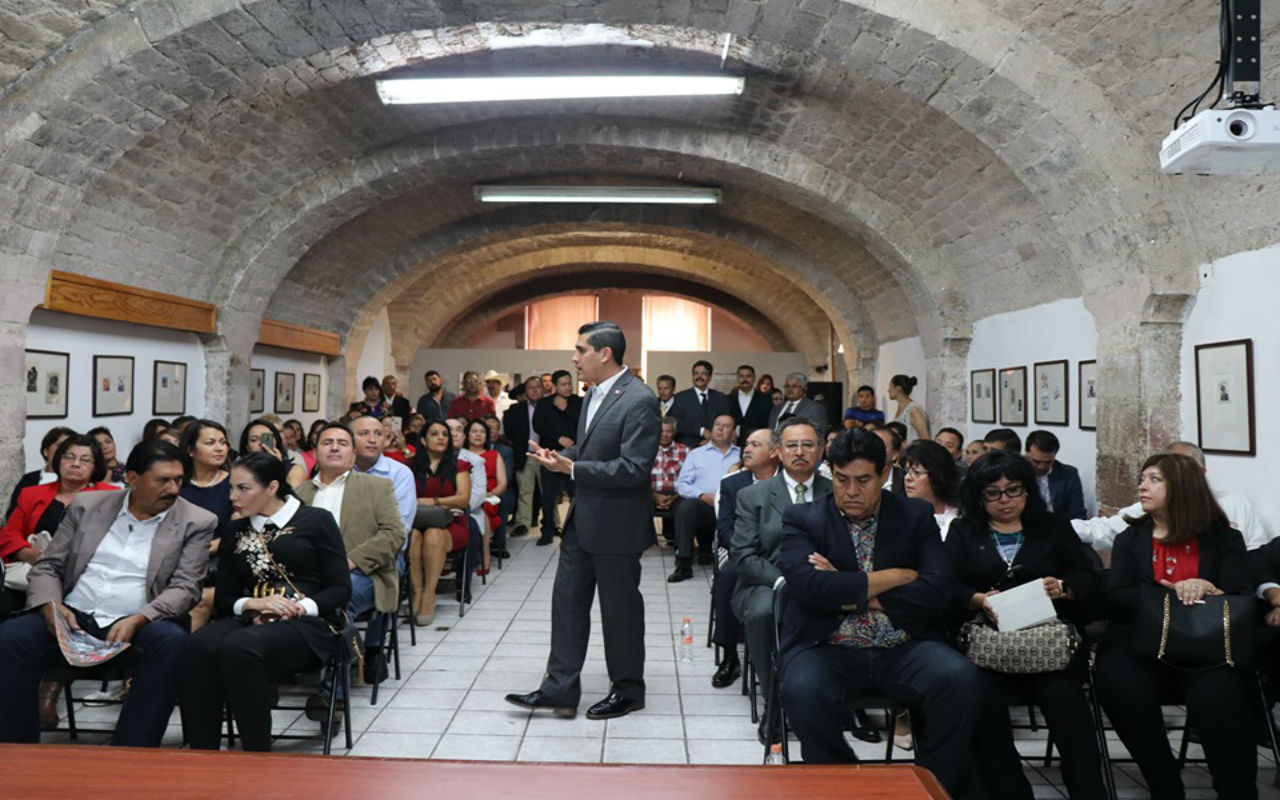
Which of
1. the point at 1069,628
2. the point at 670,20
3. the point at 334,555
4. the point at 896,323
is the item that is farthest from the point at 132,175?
the point at 896,323

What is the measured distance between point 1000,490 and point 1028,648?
52cm

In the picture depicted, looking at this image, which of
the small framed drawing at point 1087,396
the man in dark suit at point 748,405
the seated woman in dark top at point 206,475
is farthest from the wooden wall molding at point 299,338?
the small framed drawing at point 1087,396

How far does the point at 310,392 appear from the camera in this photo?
12.1 metres

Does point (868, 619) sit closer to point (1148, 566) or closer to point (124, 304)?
point (1148, 566)

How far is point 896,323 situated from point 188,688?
957cm

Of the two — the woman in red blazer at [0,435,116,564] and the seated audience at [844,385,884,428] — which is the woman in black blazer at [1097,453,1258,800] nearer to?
the woman in red blazer at [0,435,116,564]

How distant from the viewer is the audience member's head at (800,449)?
3775 mm

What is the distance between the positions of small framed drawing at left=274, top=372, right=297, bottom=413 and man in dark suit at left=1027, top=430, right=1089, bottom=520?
8.41 m

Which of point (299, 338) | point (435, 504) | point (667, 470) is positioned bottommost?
point (435, 504)

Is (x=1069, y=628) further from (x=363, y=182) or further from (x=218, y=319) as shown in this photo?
(x=218, y=319)

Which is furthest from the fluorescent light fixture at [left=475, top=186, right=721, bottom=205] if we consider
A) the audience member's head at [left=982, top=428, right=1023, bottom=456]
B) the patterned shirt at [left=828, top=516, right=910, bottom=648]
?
the patterned shirt at [left=828, top=516, right=910, bottom=648]

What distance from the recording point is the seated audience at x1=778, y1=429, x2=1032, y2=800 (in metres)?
2.77

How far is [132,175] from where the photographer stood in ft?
22.2

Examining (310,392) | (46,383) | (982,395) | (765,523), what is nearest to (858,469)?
(765,523)
